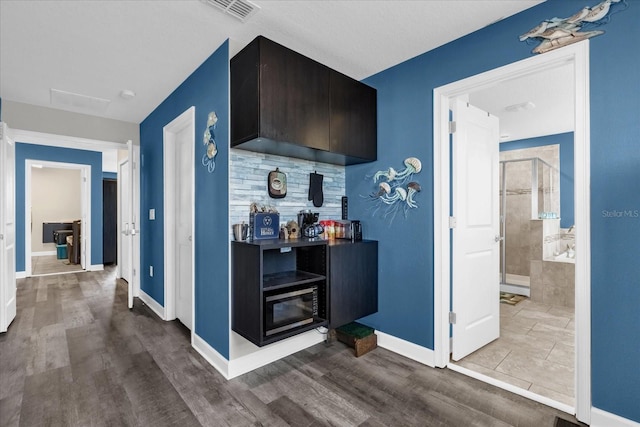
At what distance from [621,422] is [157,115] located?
4795mm

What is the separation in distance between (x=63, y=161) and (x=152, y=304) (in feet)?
13.8

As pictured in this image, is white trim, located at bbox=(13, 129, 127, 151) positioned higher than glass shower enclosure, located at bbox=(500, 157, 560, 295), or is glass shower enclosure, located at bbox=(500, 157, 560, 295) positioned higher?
white trim, located at bbox=(13, 129, 127, 151)

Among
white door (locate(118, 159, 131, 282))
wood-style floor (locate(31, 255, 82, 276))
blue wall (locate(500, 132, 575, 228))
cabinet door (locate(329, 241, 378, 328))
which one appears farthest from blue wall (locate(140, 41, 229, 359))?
Result: blue wall (locate(500, 132, 575, 228))

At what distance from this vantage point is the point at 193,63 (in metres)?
2.71

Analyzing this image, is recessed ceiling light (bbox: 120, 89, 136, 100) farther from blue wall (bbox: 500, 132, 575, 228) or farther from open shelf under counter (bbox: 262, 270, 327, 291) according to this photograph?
blue wall (bbox: 500, 132, 575, 228)

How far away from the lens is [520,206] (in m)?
5.47

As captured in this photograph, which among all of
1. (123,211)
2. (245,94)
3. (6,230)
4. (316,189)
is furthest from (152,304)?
(245,94)

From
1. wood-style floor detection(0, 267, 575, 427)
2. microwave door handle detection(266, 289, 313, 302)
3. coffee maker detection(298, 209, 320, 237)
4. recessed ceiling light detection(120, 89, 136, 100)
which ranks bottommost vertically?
wood-style floor detection(0, 267, 575, 427)

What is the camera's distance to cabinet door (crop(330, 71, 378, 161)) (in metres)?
2.55

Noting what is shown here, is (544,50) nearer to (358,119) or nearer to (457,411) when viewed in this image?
(358,119)

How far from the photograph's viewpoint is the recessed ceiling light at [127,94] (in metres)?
3.27

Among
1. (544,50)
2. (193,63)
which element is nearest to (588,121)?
(544,50)

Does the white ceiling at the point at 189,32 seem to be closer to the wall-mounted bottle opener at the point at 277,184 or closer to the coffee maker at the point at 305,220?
the wall-mounted bottle opener at the point at 277,184

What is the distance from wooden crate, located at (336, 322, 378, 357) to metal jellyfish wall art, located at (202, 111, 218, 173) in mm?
1859
